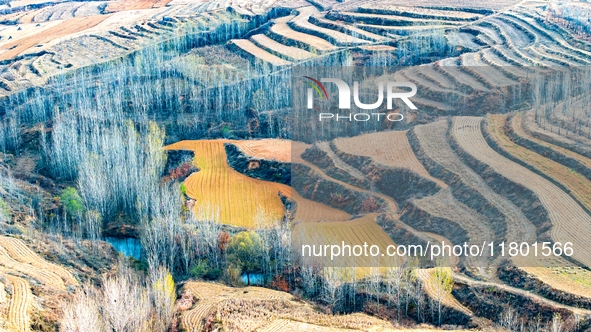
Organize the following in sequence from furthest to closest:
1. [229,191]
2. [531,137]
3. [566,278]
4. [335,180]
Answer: [229,191] < [335,180] < [531,137] < [566,278]

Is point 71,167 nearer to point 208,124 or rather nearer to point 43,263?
point 208,124

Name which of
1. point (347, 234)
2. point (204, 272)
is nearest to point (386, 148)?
point (347, 234)

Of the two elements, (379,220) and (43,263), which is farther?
(379,220)

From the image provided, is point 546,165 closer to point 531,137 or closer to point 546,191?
point 546,191

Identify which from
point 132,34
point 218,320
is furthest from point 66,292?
point 132,34

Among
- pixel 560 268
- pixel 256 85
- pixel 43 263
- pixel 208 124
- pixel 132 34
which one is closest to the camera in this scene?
pixel 560 268

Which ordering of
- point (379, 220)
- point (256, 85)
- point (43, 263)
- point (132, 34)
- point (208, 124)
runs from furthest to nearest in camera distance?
point (132, 34) < point (256, 85) < point (208, 124) < point (379, 220) < point (43, 263)

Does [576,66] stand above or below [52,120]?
above
